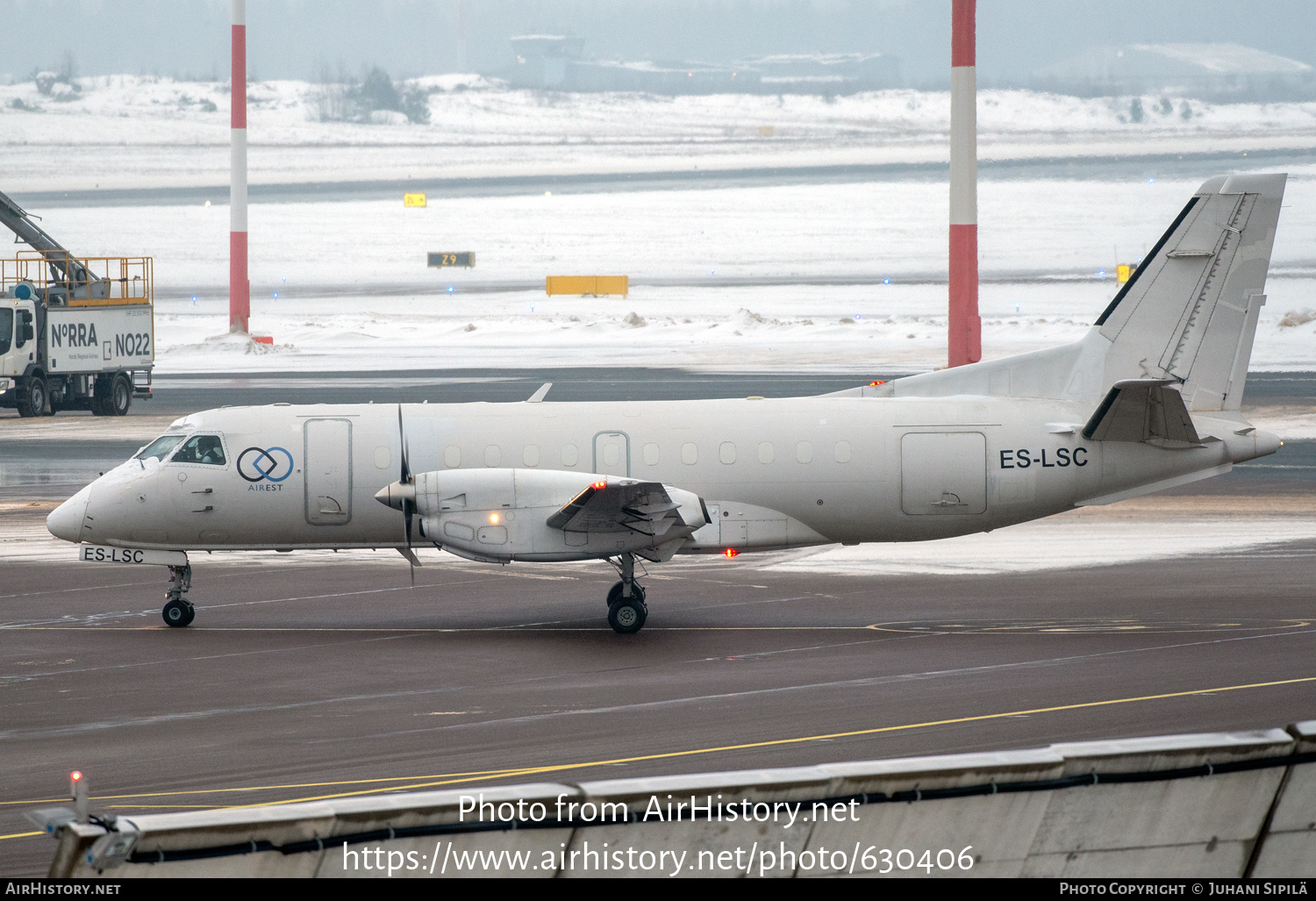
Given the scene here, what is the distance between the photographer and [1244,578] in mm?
24906

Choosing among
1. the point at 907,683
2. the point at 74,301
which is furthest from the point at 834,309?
the point at 907,683

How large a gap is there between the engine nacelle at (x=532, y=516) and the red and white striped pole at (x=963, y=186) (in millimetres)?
27072

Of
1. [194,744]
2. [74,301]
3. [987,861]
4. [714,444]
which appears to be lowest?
[194,744]

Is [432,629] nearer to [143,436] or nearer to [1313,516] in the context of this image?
[1313,516]

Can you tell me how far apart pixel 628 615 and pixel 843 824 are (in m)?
13.2

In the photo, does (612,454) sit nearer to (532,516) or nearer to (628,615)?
(532,516)

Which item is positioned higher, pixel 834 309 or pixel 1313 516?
pixel 834 309

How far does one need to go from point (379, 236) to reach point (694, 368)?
206 feet

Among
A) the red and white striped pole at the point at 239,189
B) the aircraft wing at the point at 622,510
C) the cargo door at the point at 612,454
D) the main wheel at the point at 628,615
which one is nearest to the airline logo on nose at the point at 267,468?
the aircraft wing at the point at 622,510

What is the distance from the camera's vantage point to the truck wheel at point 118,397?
4738 centimetres

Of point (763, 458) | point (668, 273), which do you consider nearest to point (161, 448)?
point (763, 458)

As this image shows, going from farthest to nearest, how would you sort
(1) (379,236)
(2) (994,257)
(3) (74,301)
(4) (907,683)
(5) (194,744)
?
(1) (379,236)
(2) (994,257)
(3) (74,301)
(4) (907,683)
(5) (194,744)

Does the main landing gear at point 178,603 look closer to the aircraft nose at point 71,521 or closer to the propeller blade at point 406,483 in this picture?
the aircraft nose at point 71,521

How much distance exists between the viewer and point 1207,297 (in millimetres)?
22547
